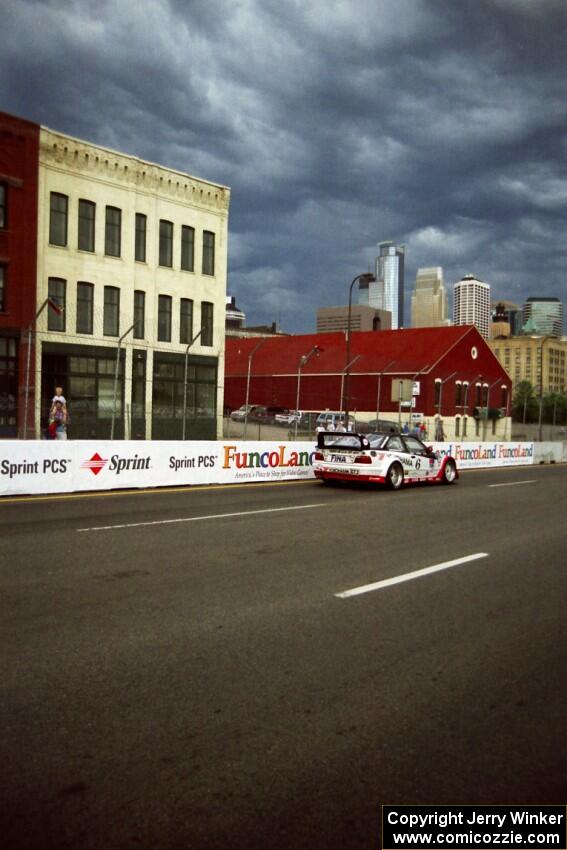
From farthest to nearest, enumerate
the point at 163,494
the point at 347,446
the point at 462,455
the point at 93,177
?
the point at 93,177 < the point at 462,455 < the point at 347,446 < the point at 163,494

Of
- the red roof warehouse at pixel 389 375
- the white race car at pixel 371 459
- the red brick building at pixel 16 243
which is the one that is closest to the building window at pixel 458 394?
the red roof warehouse at pixel 389 375

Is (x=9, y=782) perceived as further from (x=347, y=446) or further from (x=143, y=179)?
(x=143, y=179)

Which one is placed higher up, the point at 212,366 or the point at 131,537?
the point at 212,366

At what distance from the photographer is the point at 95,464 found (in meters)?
15.7

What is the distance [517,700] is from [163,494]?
11646mm

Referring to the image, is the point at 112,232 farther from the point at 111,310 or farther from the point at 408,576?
the point at 408,576

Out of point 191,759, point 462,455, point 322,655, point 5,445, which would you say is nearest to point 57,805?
point 191,759

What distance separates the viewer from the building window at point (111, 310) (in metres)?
33.5

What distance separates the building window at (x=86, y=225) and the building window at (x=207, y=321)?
684 centimetres

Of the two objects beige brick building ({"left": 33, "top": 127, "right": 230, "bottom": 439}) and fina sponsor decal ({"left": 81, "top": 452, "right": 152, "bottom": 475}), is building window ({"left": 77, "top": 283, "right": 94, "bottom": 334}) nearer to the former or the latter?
beige brick building ({"left": 33, "top": 127, "right": 230, "bottom": 439})

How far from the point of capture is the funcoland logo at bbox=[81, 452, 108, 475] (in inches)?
611

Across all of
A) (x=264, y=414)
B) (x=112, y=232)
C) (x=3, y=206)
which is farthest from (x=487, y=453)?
(x=264, y=414)

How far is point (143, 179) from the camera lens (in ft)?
113

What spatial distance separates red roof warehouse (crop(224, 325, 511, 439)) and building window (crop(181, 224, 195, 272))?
1835cm
